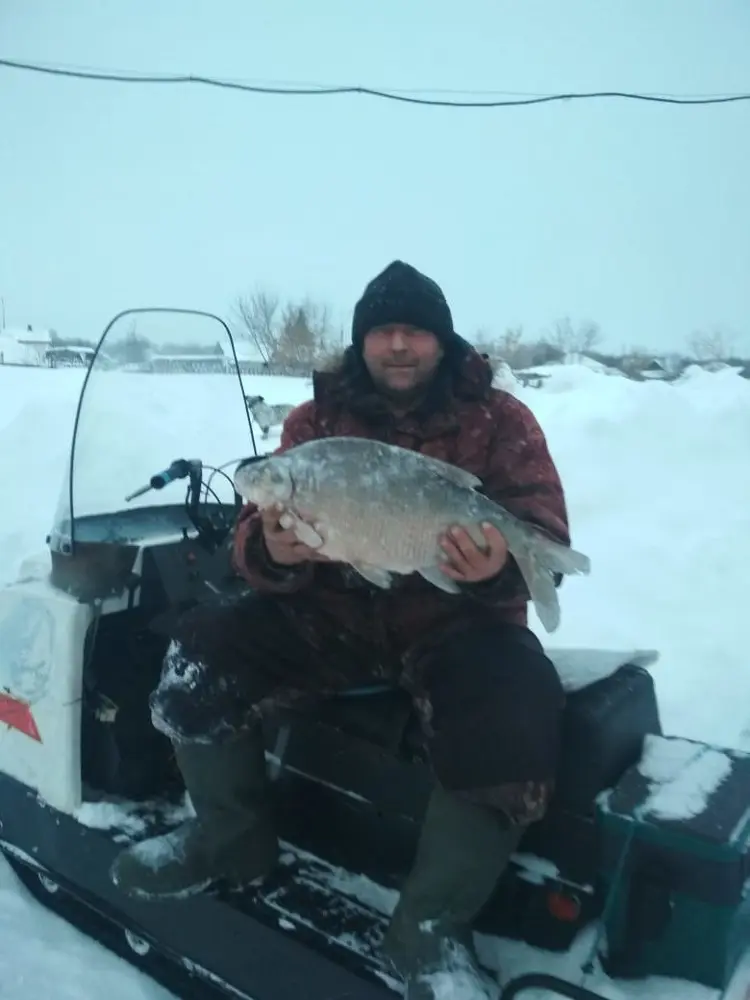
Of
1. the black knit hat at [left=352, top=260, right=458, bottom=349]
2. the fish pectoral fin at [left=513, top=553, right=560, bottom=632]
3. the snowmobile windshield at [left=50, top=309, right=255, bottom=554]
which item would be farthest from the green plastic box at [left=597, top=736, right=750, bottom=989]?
the snowmobile windshield at [left=50, top=309, right=255, bottom=554]

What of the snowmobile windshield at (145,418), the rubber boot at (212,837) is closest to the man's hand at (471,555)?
the rubber boot at (212,837)

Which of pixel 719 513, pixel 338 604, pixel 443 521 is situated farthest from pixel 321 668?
pixel 719 513

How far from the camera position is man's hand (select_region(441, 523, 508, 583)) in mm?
1915

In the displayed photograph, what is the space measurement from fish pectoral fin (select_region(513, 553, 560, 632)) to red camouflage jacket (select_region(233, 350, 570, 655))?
15 centimetres

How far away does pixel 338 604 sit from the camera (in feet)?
7.58

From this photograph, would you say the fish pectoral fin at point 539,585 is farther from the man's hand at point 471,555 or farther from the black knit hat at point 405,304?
the black knit hat at point 405,304

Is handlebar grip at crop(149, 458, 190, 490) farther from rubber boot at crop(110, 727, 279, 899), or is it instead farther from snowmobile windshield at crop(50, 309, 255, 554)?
rubber boot at crop(110, 727, 279, 899)

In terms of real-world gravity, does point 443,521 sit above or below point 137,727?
above

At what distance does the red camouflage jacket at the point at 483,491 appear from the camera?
2221mm

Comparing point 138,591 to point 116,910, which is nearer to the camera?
point 116,910

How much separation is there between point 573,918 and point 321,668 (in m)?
0.83

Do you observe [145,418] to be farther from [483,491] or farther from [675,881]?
[675,881]

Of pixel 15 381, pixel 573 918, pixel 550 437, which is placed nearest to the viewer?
pixel 573 918

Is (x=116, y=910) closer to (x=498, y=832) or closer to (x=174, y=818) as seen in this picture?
(x=174, y=818)
